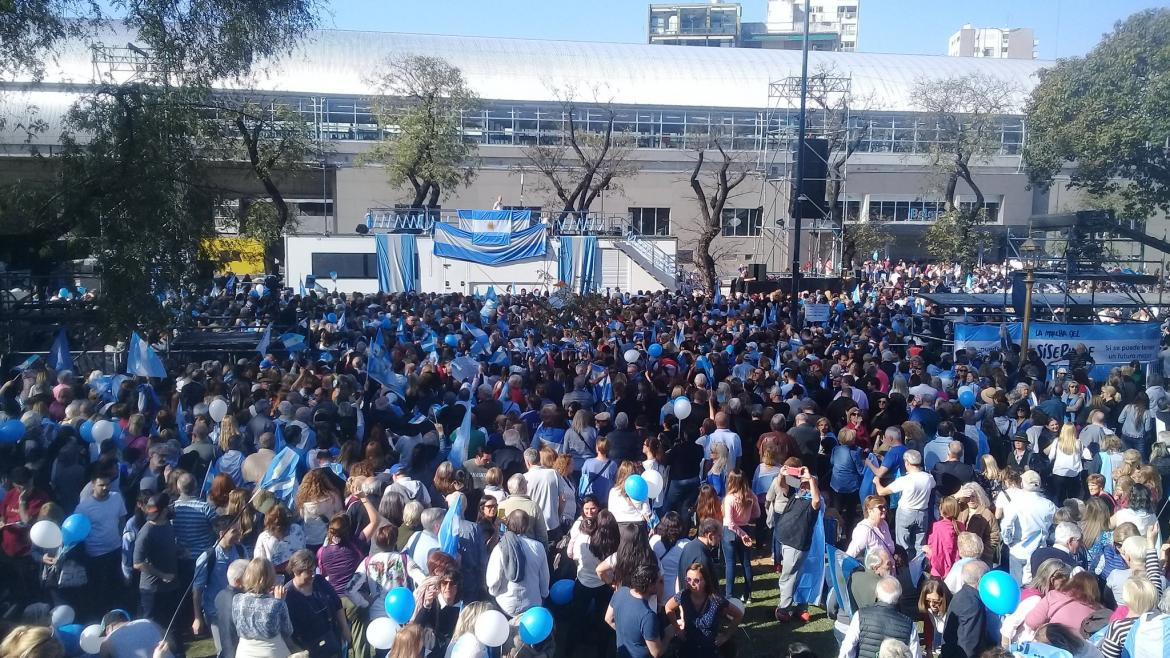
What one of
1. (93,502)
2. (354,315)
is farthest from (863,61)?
(93,502)

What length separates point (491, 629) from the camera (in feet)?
13.1

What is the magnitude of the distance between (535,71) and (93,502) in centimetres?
4128

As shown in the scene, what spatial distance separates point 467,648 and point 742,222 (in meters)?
38.4

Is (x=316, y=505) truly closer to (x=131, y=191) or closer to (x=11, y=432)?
(x=11, y=432)

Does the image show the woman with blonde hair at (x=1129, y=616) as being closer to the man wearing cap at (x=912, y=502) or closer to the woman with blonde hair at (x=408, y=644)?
the man wearing cap at (x=912, y=502)

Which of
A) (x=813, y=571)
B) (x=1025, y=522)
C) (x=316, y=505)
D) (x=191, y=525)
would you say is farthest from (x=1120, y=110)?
(x=191, y=525)

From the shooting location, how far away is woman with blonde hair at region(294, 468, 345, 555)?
564 centimetres

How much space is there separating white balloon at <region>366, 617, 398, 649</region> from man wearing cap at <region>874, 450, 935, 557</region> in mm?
3707

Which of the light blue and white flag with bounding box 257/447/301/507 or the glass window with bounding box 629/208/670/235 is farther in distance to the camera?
the glass window with bounding box 629/208/670/235

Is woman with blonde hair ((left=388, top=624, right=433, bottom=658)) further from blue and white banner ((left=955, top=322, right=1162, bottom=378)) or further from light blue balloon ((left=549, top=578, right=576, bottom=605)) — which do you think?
blue and white banner ((left=955, top=322, right=1162, bottom=378))

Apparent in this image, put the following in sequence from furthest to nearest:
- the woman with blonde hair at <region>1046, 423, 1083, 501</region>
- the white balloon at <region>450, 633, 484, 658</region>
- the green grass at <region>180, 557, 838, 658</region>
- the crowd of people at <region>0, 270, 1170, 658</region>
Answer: the woman with blonde hair at <region>1046, 423, 1083, 501</region>
the green grass at <region>180, 557, 838, 658</region>
the crowd of people at <region>0, 270, 1170, 658</region>
the white balloon at <region>450, 633, 484, 658</region>

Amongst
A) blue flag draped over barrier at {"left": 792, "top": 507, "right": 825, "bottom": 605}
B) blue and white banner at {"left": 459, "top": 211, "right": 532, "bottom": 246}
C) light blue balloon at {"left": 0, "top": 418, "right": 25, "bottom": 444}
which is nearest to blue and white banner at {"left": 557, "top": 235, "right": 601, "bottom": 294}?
blue and white banner at {"left": 459, "top": 211, "right": 532, "bottom": 246}

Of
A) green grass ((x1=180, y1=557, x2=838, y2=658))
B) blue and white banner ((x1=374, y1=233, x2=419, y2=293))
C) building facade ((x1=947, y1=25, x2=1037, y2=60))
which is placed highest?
building facade ((x1=947, y1=25, x2=1037, y2=60))

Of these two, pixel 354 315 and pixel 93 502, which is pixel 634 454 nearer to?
pixel 93 502
